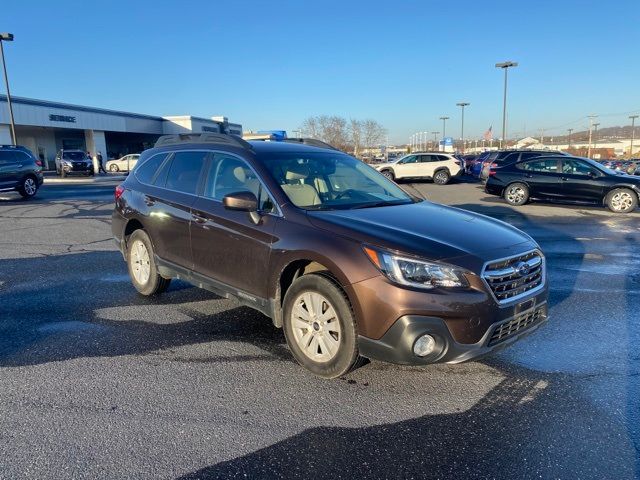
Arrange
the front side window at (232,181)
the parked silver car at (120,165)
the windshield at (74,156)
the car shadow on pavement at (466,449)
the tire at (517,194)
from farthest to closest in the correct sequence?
the parked silver car at (120,165)
the windshield at (74,156)
the tire at (517,194)
the front side window at (232,181)
the car shadow on pavement at (466,449)

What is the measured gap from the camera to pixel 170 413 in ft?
10.6

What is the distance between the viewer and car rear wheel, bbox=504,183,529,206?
15.8 metres

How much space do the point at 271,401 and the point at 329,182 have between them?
2108mm

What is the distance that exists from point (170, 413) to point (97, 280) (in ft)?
12.8

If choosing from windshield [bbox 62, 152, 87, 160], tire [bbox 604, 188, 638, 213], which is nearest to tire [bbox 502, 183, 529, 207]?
tire [bbox 604, 188, 638, 213]

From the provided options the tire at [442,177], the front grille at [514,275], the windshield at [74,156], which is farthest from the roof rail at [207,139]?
the windshield at [74,156]

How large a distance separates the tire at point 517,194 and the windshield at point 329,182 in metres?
12.1

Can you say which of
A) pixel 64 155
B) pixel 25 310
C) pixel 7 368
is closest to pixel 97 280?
pixel 25 310

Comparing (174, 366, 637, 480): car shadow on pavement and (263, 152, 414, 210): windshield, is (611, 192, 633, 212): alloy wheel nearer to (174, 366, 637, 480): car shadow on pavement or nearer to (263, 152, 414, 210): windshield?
(263, 152, 414, 210): windshield

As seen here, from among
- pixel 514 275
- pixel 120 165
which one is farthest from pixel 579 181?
pixel 120 165

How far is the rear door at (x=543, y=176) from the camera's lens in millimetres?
15188

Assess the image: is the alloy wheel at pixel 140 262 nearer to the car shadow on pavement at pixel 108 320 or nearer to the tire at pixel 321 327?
the car shadow on pavement at pixel 108 320

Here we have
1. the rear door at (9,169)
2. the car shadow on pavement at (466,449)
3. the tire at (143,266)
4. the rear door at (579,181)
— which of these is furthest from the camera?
the rear door at (9,169)

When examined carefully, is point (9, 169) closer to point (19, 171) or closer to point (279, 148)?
point (19, 171)
